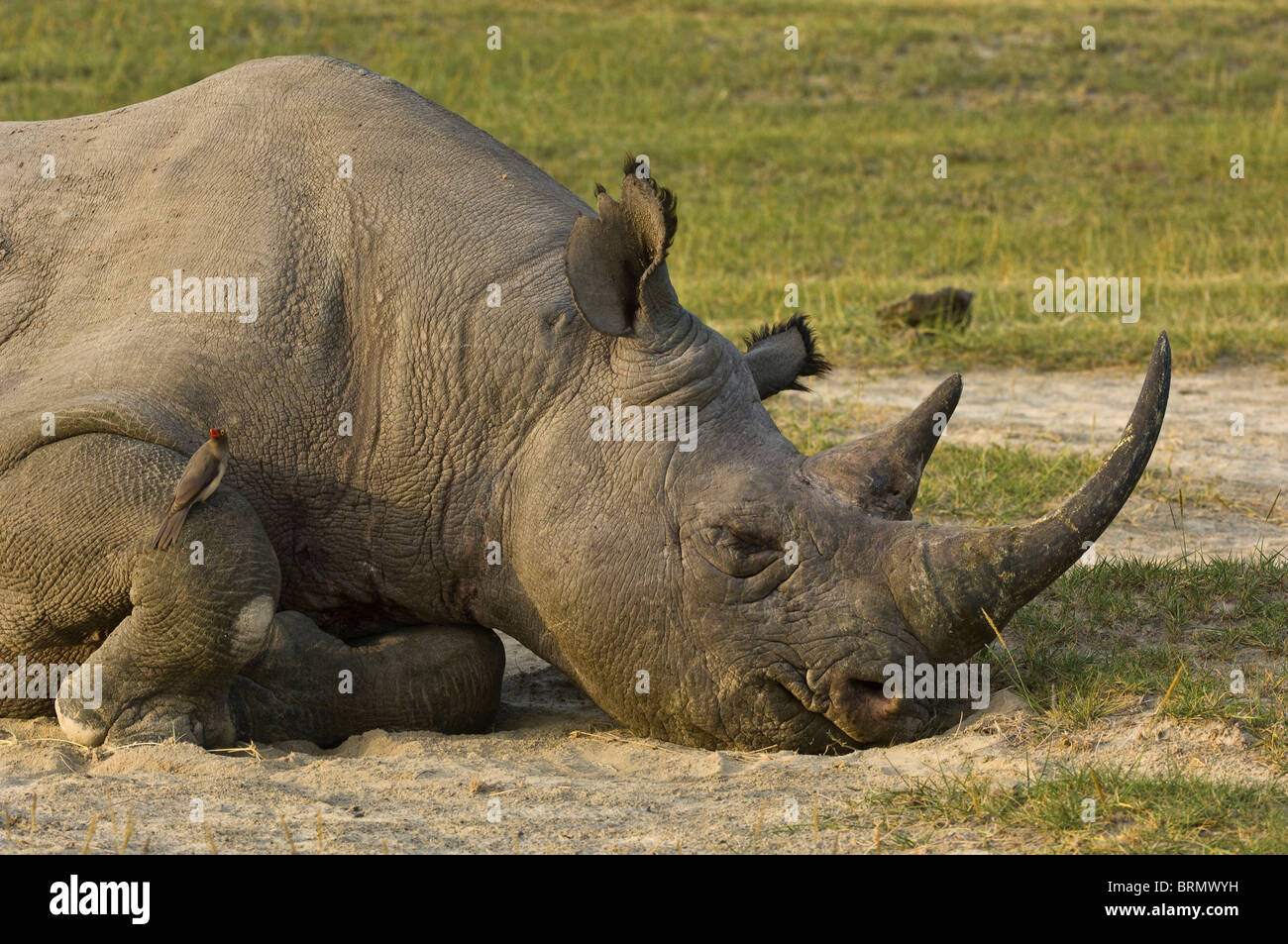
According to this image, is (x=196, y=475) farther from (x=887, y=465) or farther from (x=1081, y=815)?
(x=1081, y=815)

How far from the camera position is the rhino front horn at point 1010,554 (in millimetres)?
4480

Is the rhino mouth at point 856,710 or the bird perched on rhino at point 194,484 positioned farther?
the rhino mouth at point 856,710

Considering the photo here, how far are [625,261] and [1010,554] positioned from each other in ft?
4.52

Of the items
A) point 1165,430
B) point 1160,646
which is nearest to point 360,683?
point 1160,646

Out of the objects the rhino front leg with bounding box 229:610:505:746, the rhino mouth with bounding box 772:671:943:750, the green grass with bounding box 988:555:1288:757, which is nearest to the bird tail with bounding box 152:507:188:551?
the rhino front leg with bounding box 229:610:505:746

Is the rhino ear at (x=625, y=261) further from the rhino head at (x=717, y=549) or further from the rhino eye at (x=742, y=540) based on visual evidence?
the rhino eye at (x=742, y=540)

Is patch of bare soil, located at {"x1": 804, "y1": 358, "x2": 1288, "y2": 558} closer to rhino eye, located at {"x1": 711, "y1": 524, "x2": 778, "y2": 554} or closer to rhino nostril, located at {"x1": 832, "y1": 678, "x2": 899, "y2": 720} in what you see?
rhino eye, located at {"x1": 711, "y1": 524, "x2": 778, "y2": 554}

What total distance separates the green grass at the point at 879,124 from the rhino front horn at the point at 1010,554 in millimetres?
6021

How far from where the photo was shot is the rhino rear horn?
190 inches

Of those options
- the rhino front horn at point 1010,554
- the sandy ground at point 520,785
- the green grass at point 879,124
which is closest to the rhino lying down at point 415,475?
the rhino front horn at point 1010,554

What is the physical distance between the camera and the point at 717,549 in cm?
478

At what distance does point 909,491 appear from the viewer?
16.0 ft

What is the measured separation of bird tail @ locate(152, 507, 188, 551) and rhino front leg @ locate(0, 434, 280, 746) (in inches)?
1.3

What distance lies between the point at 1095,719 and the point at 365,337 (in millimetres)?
2433
